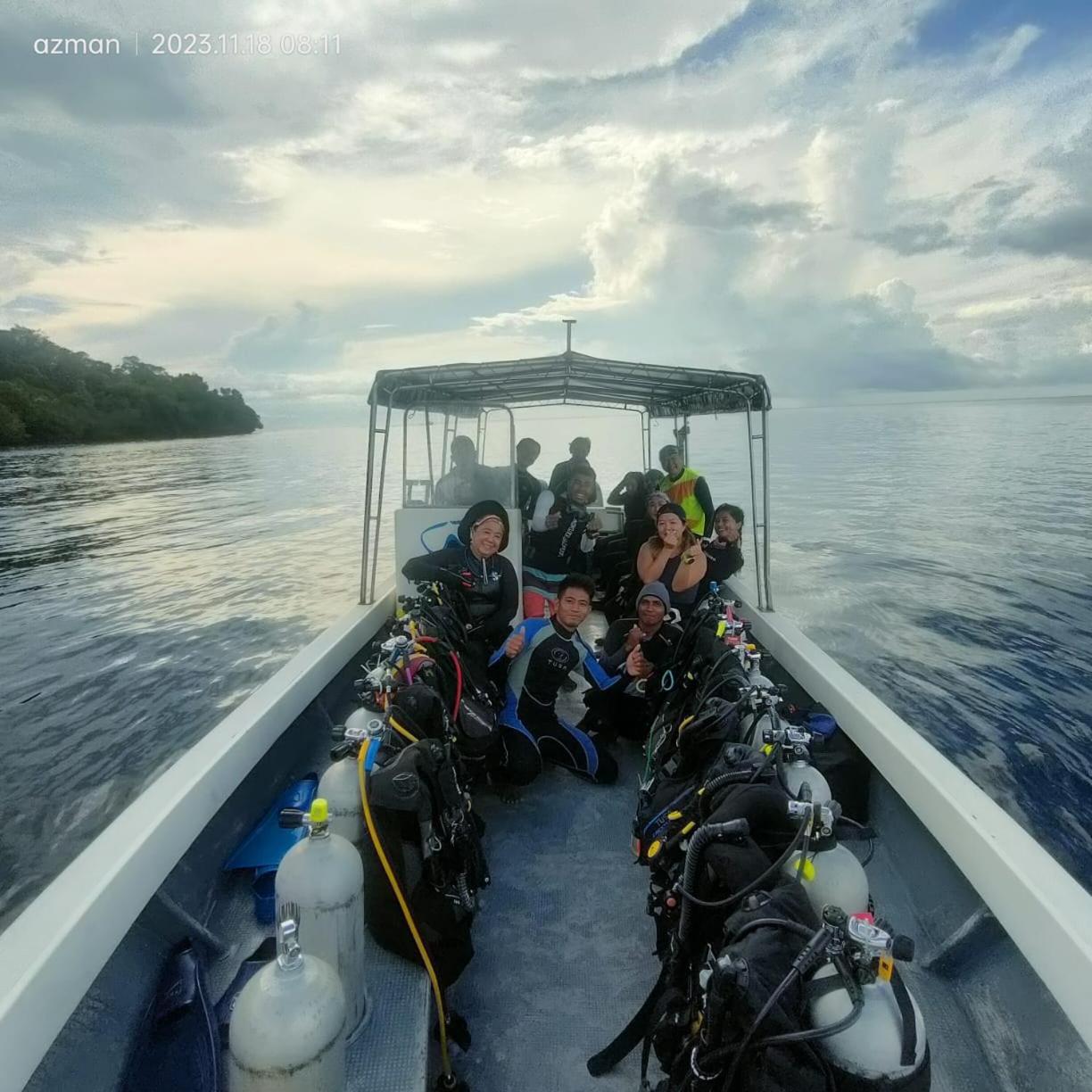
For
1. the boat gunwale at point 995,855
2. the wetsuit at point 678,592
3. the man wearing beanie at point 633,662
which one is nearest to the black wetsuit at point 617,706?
the man wearing beanie at point 633,662

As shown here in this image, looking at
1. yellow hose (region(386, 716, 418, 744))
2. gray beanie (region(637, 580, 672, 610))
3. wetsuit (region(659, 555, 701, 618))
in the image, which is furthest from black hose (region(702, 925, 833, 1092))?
wetsuit (region(659, 555, 701, 618))

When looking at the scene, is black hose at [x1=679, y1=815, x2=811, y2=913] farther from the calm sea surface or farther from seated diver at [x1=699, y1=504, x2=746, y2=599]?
the calm sea surface

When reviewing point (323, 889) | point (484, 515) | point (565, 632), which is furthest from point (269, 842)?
point (484, 515)

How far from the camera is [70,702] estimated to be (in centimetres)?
813

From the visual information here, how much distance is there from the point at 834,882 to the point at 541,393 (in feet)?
17.8

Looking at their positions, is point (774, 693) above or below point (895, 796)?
above

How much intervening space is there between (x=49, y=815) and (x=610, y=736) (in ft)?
17.4

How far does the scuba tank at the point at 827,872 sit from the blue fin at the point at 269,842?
154cm

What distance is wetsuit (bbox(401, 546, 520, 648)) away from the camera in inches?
148

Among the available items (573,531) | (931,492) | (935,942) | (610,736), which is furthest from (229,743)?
(931,492)

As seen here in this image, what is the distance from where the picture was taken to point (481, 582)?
12.4ft

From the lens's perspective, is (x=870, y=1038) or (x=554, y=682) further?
(x=554, y=682)

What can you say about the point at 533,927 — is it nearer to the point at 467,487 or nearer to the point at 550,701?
the point at 550,701

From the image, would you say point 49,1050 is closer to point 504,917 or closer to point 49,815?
point 504,917
